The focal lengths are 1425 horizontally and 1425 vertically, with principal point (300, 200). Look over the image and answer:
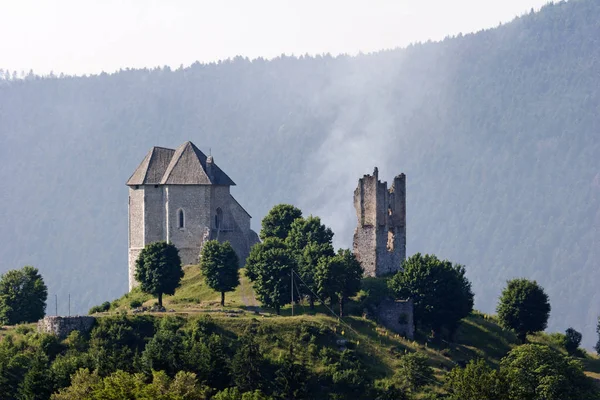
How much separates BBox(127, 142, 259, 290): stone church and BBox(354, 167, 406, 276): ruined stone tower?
1454 cm

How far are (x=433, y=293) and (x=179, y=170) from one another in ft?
103

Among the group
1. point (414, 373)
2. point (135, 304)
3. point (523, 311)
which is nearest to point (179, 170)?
point (135, 304)

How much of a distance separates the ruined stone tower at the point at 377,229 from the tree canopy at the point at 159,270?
17362 millimetres

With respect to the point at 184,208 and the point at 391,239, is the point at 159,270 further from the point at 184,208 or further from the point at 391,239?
the point at 391,239

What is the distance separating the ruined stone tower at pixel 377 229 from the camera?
13300 cm

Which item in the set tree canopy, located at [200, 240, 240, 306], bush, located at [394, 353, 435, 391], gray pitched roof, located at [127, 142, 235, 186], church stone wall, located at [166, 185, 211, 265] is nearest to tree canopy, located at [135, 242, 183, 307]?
tree canopy, located at [200, 240, 240, 306]

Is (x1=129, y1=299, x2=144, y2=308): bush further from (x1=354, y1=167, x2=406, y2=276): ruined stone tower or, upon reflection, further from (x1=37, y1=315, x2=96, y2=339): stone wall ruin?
(x1=354, y1=167, x2=406, y2=276): ruined stone tower

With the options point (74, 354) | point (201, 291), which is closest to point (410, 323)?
point (201, 291)

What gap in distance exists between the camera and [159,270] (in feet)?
419

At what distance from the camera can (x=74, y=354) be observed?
11031 centimetres

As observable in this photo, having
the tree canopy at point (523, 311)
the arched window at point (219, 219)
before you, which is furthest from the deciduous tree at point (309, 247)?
the tree canopy at point (523, 311)

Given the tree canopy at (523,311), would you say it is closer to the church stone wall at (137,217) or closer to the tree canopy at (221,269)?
the tree canopy at (221,269)

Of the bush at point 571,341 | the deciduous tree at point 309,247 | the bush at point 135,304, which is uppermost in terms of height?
the deciduous tree at point 309,247

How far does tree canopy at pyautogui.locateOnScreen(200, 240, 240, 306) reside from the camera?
127 metres
